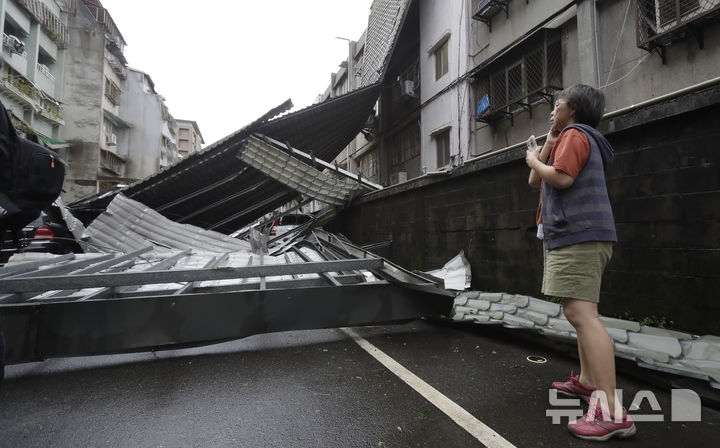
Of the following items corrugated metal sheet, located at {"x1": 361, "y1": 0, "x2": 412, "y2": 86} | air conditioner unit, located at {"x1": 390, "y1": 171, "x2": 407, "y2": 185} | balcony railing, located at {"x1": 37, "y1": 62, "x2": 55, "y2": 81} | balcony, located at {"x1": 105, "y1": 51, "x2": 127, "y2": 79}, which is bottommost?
air conditioner unit, located at {"x1": 390, "y1": 171, "x2": 407, "y2": 185}

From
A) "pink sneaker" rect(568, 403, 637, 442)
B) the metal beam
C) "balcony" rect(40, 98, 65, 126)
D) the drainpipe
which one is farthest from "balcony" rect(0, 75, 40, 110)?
"pink sneaker" rect(568, 403, 637, 442)

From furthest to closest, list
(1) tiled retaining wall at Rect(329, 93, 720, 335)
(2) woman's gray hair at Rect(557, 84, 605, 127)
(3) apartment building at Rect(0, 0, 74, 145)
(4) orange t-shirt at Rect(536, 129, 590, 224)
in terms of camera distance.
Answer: (3) apartment building at Rect(0, 0, 74, 145) < (1) tiled retaining wall at Rect(329, 93, 720, 335) < (2) woman's gray hair at Rect(557, 84, 605, 127) < (4) orange t-shirt at Rect(536, 129, 590, 224)

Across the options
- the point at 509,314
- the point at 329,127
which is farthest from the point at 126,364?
the point at 329,127

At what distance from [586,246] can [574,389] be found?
0.97 m

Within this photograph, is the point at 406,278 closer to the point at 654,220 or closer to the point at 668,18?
the point at 654,220

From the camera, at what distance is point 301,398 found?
89.7 inches

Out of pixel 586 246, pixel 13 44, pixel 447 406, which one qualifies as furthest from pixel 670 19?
pixel 13 44

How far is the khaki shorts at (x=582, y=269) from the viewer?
1.88 meters

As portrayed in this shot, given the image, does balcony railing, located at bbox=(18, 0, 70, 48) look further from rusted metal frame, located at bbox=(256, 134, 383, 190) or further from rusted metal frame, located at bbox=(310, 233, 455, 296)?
rusted metal frame, located at bbox=(310, 233, 455, 296)

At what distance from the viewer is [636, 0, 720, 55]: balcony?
565 cm

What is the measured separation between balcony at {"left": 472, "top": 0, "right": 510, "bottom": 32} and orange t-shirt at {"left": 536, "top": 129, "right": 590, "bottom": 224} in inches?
431

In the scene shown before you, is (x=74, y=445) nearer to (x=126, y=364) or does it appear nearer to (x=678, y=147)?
(x=126, y=364)

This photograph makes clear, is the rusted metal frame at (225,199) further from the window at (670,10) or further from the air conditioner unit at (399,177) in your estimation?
the window at (670,10)

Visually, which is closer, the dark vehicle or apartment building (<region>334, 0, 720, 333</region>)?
apartment building (<region>334, 0, 720, 333</region>)
